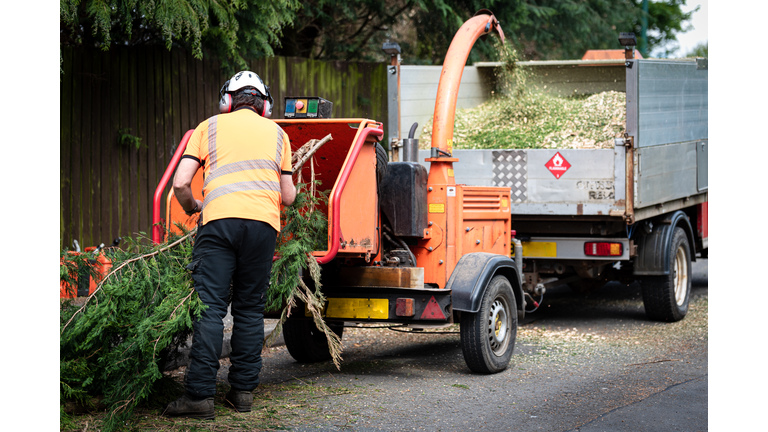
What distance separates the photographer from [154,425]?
4375 millimetres

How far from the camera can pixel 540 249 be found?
26.9 feet

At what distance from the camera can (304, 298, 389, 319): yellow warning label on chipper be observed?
571 cm

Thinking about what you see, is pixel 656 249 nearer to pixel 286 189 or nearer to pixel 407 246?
pixel 407 246

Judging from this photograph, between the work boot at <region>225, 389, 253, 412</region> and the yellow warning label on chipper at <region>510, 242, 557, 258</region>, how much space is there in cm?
417

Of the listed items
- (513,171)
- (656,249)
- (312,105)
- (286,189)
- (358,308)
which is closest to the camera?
(286,189)

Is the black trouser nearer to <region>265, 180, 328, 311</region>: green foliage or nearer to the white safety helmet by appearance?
<region>265, 180, 328, 311</region>: green foliage

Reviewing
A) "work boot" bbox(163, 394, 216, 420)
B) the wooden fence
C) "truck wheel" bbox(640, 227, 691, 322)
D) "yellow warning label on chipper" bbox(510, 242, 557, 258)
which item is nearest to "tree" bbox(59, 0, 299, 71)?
the wooden fence

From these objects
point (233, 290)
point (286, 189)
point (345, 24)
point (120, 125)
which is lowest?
point (233, 290)

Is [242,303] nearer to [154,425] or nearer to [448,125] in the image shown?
[154,425]

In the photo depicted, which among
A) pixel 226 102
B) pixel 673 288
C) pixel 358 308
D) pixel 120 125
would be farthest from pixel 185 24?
pixel 673 288

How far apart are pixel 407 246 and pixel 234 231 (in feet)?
5.90

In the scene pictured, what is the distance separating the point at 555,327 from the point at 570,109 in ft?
7.94

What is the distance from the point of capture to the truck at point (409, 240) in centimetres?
535

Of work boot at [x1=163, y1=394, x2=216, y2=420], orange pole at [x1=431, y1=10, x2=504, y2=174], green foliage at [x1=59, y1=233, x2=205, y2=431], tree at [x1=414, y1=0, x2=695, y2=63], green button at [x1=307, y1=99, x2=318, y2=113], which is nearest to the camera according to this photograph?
green foliage at [x1=59, y1=233, x2=205, y2=431]
